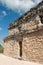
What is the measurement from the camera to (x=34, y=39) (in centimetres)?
1223

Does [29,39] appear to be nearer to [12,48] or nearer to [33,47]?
[33,47]

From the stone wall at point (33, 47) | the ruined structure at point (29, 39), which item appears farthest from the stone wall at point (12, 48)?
A: the stone wall at point (33, 47)

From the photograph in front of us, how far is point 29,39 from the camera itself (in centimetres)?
1287

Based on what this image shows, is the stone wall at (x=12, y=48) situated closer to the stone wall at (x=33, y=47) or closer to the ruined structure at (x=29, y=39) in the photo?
the ruined structure at (x=29, y=39)

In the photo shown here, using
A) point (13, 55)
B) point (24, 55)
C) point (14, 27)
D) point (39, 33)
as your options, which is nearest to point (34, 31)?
point (39, 33)

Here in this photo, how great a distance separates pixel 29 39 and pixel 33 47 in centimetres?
87

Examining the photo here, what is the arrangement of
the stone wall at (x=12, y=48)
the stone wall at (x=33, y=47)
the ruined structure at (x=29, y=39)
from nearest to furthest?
the stone wall at (x=33, y=47), the ruined structure at (x=29, y=39), the stone wall at (x=12, y=48)

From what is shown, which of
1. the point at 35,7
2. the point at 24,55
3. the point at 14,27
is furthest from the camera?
the point at 14,27

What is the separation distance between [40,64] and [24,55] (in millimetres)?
2634

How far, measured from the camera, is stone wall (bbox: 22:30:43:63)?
455 inches

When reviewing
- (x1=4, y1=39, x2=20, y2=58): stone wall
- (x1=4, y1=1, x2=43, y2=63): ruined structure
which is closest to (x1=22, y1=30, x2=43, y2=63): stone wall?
(x1=4, y1=1, x2=43, y2=63): ruined structure

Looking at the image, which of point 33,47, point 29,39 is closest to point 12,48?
point 29,39

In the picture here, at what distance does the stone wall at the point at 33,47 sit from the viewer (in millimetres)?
11555

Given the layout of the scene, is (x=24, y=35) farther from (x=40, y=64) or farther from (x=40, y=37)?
(x=40, y=64)
